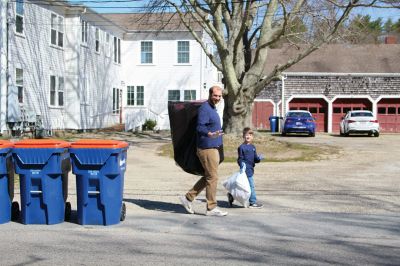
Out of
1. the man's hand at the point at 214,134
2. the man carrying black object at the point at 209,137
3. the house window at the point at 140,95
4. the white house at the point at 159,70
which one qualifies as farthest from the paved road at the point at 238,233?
the house window at the point at 140,95

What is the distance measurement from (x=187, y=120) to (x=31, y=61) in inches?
711

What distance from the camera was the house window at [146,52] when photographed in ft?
124

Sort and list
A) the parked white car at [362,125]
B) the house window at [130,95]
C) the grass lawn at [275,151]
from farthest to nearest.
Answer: the house window at [130,95], the parked white car at [362,125], the grass lawn at [275,151]

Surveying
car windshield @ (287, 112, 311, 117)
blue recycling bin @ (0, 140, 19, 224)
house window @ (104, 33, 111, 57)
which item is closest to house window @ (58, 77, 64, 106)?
house window @ (104, 33, 111, 57)

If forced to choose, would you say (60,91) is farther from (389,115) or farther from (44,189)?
(389,115)

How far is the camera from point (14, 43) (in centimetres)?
2470

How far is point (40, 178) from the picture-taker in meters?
8.77

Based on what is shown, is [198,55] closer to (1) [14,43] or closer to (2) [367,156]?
(1) [14,43]

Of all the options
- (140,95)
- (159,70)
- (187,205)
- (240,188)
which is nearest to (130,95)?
(140,95)

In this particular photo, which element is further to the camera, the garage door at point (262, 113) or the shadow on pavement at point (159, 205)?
the garage door at point (262, 113)

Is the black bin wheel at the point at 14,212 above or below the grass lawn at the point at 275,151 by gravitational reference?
below

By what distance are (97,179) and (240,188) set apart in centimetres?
265

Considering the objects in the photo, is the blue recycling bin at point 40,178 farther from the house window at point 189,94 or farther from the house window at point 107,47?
the house window at point 189,94

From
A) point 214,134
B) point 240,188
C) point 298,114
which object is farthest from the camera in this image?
point 298,114
